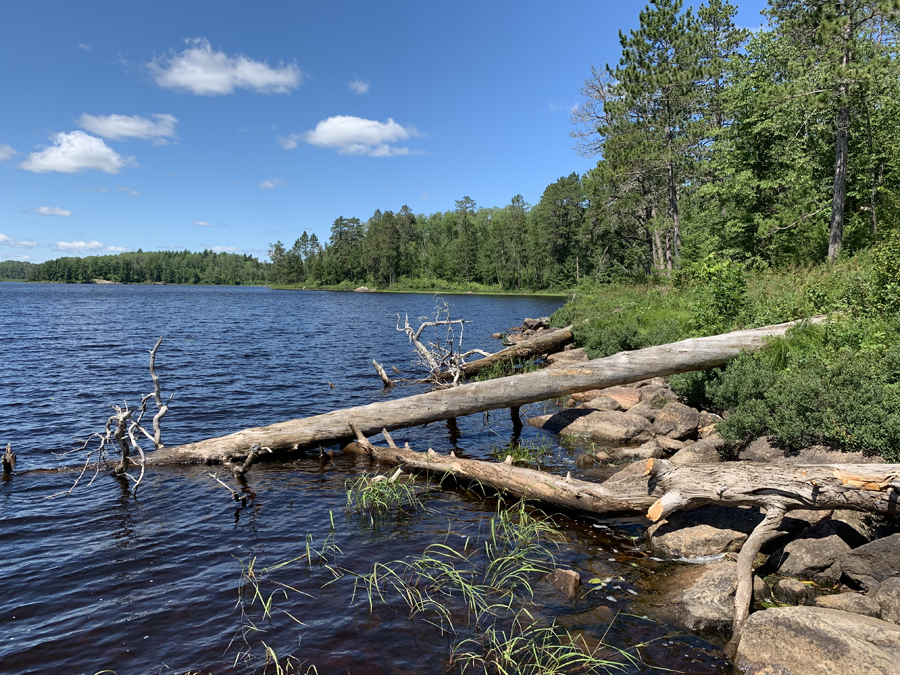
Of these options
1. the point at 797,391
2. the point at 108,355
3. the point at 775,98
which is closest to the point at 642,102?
the point at 775,98

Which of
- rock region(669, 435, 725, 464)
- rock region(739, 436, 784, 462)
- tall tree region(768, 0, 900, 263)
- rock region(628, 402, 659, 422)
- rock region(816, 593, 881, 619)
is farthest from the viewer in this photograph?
tall tree region(768, 0, 900, 263)

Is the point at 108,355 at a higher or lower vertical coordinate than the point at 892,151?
lower

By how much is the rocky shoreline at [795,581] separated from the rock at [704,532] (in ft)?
0.04

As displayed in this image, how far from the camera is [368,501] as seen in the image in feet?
27.5

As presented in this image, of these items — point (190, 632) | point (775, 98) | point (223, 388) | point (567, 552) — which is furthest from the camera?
point (775, 98)

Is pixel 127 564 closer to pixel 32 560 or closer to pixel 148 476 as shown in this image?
pixel 32 560

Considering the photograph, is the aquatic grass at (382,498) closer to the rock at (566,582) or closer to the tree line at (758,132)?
the rock at (566,582)

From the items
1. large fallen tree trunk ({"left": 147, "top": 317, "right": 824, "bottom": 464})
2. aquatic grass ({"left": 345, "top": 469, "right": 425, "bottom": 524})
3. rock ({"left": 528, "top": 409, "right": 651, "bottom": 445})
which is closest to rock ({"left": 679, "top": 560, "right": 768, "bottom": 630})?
aquatic grass ({"left": 345, "top": 469, "right": 425, "bottom": 524})

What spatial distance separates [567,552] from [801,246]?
25.1 metres

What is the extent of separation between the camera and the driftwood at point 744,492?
5387 mm

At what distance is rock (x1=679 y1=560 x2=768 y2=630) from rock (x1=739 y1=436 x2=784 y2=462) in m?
3.02

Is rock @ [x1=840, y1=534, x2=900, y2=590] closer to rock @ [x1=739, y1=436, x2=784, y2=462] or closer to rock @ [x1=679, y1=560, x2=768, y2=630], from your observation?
rock @ [x1=679, y1=560, x2=768, y2=630]

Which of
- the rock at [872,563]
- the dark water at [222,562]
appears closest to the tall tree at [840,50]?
the dark water at [222,562]

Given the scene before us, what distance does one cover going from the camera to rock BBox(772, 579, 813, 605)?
5.36 metres
